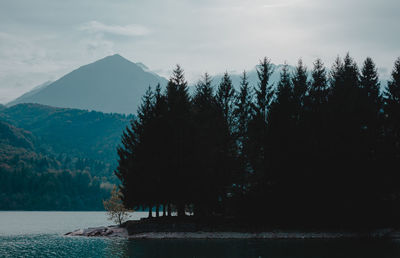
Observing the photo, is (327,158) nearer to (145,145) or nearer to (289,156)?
(289,156)

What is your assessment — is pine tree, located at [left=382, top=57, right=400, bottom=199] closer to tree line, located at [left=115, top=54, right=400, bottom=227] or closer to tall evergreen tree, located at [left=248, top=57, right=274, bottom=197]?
tree line, located at [left=115, top=54, right=400, bottom=227]

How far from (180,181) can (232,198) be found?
25.7 feet

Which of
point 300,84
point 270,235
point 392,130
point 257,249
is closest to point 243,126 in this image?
point 300,84

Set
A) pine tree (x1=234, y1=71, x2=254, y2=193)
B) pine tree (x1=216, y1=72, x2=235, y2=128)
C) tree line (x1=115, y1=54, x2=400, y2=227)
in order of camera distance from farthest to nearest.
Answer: pine tree (x1=216, y1=72, x2=235, y2=128), pine tree (x1=234, y1=71, x2=254, y2=193), tree line (x1=115, y1=54, x2=400, y2=227)

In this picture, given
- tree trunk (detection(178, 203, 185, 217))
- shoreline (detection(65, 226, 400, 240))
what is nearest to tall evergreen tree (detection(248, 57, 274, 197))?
shoreline (detection(65, 226, 400, 240))

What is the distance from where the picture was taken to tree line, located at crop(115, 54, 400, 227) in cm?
5925

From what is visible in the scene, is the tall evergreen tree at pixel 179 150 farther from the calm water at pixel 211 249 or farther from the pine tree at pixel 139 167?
the calm water at pixel 211 249

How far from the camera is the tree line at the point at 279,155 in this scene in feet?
194

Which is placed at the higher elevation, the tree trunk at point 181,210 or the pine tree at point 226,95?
the pine tree at point 226,95

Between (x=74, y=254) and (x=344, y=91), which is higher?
(x=344, y=91)

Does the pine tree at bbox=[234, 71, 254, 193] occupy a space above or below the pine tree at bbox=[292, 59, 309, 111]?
below

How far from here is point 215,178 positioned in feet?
208

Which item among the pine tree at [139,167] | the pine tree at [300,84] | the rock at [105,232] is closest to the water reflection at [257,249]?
the rock at [105,232]

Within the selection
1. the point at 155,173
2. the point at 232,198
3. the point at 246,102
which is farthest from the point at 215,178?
the point at 246,102
